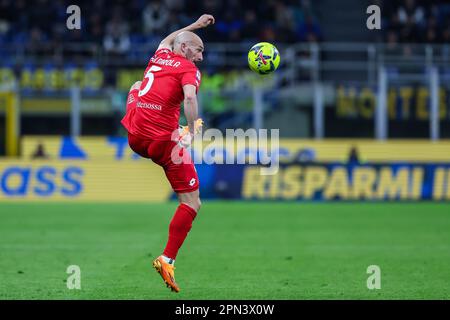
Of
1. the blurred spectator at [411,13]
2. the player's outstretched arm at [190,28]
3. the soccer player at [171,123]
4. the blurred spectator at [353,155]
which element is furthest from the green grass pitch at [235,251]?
the blurred spectator at [411,13]

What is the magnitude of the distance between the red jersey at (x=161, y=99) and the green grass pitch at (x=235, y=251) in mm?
1609

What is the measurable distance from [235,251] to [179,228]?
159 inches

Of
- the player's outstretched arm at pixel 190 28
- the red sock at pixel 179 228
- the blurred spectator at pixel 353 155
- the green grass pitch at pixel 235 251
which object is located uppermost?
the player's outstretched arm at pixel 190 28

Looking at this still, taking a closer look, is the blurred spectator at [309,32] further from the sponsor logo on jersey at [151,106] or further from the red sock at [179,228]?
the red sock at [179,228]

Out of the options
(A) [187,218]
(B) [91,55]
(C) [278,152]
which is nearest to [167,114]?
(A) [187,218]

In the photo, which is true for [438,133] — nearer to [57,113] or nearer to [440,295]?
[57,113]

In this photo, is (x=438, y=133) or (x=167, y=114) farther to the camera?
(x=438, y=133)

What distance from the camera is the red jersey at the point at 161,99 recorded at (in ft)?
34.0

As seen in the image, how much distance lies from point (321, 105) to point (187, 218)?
18.2 meters

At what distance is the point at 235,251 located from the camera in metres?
14.3

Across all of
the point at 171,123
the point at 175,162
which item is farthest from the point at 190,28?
the point at 175,162

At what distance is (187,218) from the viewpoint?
10375mm

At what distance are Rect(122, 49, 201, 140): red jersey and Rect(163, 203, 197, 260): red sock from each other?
2.51 ft

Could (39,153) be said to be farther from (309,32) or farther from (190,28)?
(190,28)
